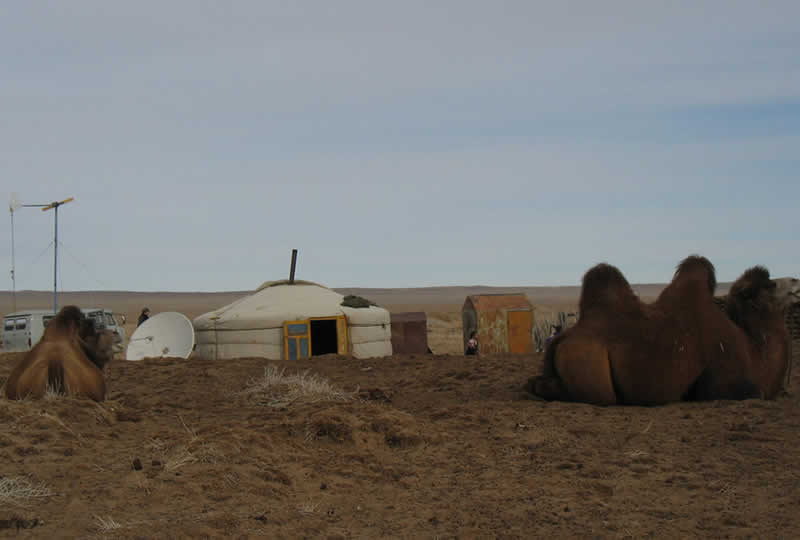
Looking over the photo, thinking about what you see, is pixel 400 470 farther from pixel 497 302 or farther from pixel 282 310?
pixel 497 302

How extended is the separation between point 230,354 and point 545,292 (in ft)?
446

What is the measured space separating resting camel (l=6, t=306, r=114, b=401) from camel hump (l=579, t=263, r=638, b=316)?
5509 millimetres

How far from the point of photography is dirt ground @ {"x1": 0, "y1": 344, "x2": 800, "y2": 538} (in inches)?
196

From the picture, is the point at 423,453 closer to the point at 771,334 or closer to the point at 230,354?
the point at 771,334

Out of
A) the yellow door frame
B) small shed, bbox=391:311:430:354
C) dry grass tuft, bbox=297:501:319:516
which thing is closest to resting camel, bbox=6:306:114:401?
dry grass tuft, bbox=297:501:319:516

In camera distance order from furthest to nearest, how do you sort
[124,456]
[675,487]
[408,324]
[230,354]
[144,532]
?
1. [408,324]
2. [230,354]
3. [124,456]
4. [675,487]
5. [144,532]

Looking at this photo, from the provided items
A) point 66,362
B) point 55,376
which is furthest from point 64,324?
point 55,376

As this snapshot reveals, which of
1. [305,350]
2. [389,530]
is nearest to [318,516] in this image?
[389,530]

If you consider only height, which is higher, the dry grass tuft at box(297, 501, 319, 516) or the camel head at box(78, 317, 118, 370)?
the camel head at box(78, 317, 118, 370)

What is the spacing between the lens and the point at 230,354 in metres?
20.6

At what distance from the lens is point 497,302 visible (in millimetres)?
27531

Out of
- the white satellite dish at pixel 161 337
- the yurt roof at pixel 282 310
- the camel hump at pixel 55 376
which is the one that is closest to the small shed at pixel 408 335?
the yurt roof at pixel 282 310

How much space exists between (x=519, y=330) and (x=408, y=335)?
Result: 12.0ft

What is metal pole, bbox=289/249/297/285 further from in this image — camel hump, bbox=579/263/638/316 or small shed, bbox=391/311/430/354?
camel hump, bbox=579/263/638/316
